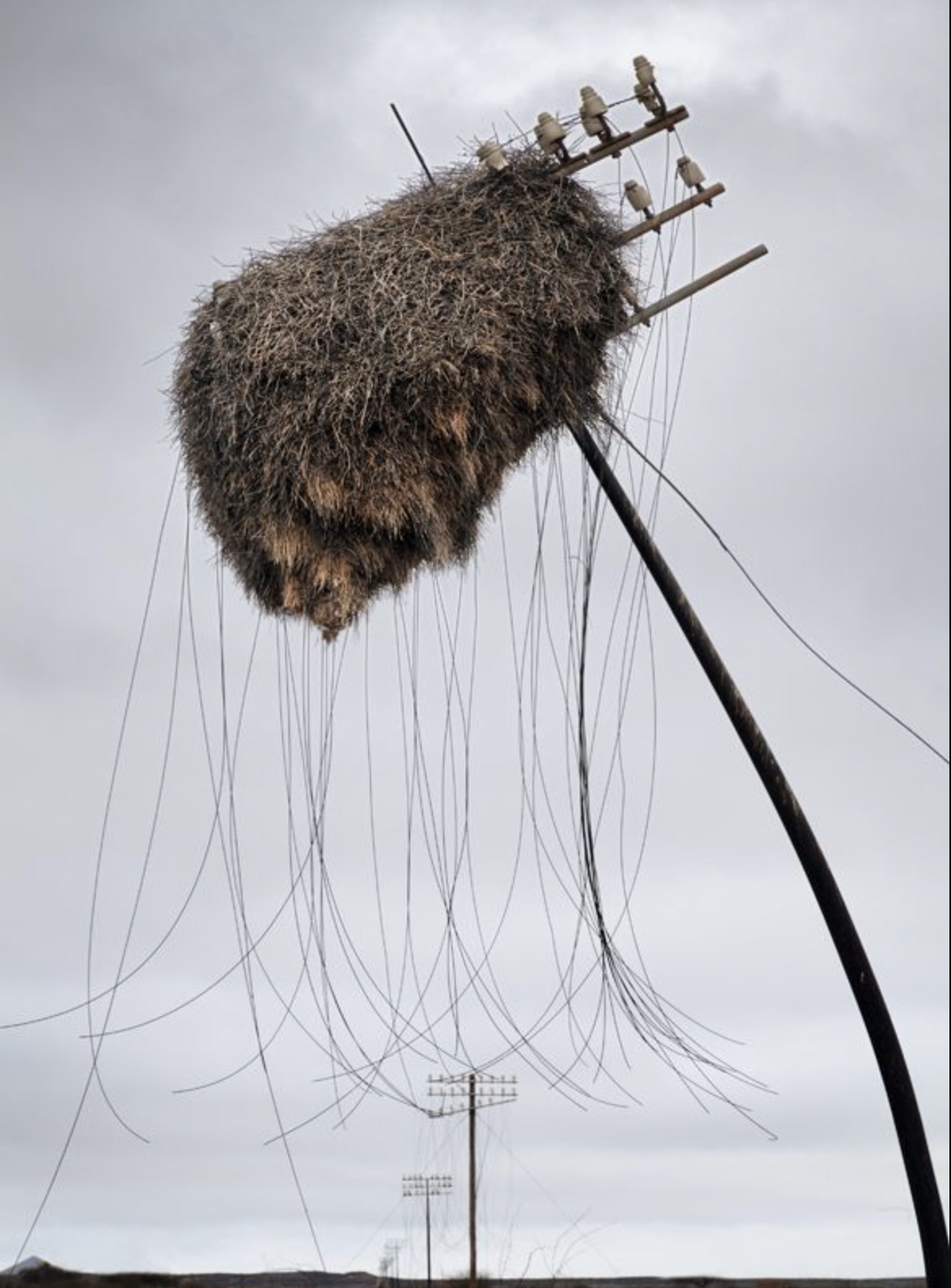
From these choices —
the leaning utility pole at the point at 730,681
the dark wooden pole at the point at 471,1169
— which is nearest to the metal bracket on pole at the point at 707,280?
the leaning utility pole at the point at 730,681

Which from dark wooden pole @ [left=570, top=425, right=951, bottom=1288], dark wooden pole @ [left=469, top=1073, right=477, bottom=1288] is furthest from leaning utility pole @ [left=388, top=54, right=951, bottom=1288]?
dark wooden pole @ [left=469, top=1073, right=477, bottom=1288]

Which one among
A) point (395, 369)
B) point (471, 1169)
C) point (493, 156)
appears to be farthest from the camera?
point (471, 1169)

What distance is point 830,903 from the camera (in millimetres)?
12266

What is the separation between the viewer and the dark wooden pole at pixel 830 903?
39.2 feet

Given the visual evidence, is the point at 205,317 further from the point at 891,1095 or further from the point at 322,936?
the point at 891,1095

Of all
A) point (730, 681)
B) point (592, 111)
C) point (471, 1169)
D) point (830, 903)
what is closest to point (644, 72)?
point (592, 111)

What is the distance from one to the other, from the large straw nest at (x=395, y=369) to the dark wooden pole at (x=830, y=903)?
2.25 ft

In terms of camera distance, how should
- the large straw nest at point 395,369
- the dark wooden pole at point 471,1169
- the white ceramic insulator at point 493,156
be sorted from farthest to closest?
the dark wooden pole at point 471,1169 < the white ceramic insulator at point 493,156 < the large straw nest at point 395,369

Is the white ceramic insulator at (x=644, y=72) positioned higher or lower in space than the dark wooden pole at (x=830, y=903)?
higher

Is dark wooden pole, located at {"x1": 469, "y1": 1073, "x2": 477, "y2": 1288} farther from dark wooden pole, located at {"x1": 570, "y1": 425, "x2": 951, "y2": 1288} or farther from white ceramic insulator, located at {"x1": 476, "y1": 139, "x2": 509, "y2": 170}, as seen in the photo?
white ceramic insulator, located at {"x1": 476, "y1": 139, "x2": 509, "y2": 170}

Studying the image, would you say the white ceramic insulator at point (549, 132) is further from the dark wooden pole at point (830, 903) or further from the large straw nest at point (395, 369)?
the dark wooden pole at point (830, 903)

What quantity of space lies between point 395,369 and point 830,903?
4083mm

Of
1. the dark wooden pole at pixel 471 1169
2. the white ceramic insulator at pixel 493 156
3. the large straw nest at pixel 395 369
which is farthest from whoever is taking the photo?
the dark wooden pole at pixel 471 1169

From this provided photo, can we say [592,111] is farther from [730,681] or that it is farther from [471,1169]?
[471,1169]
